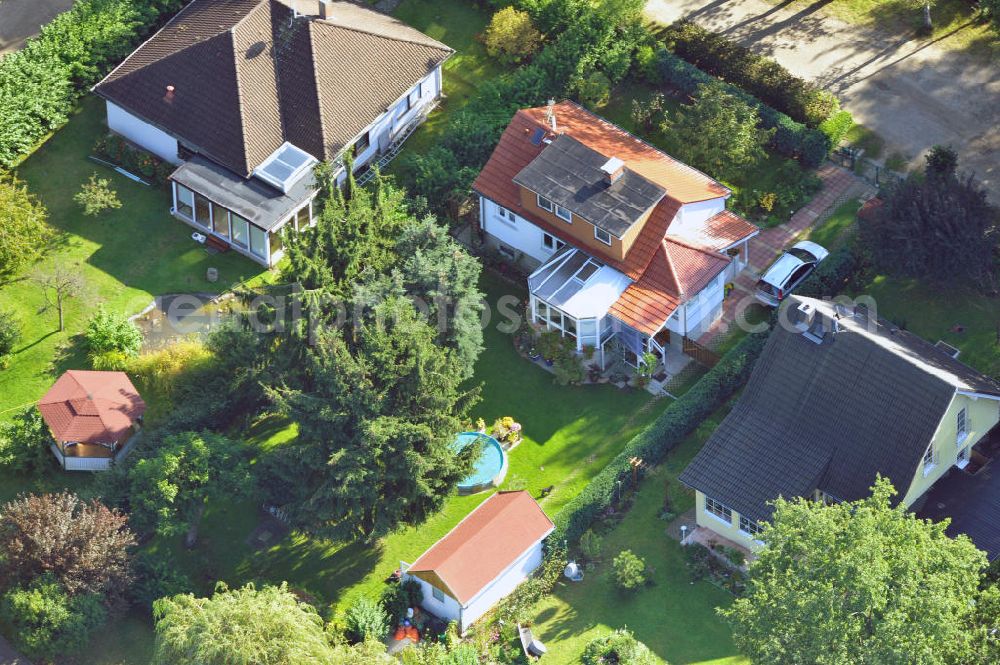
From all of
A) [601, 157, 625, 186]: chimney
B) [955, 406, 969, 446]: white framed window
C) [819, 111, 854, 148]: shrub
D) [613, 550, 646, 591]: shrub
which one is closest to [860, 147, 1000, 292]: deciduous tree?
[819, 111, 854, 148]: shrub

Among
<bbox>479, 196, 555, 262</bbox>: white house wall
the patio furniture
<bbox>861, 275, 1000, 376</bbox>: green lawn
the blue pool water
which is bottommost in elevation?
the patio furniture

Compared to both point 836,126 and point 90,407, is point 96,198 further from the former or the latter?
point 836,126

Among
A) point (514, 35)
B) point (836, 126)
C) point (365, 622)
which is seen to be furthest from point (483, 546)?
point (514, 35)

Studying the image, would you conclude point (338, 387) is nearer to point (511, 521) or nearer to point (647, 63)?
point (511, 521)

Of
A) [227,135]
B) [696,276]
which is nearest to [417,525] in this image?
[696,276]

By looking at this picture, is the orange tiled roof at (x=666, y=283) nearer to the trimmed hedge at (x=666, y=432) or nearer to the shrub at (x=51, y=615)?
the trimmed hedge at (x=666, y=432)

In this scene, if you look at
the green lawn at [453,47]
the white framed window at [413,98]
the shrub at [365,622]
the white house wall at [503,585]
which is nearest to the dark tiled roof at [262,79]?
the white framed window at [413,98]

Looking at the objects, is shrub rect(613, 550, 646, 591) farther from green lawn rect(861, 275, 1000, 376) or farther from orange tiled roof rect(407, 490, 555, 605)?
green lawn rect(861, 275, 1000, 376)
